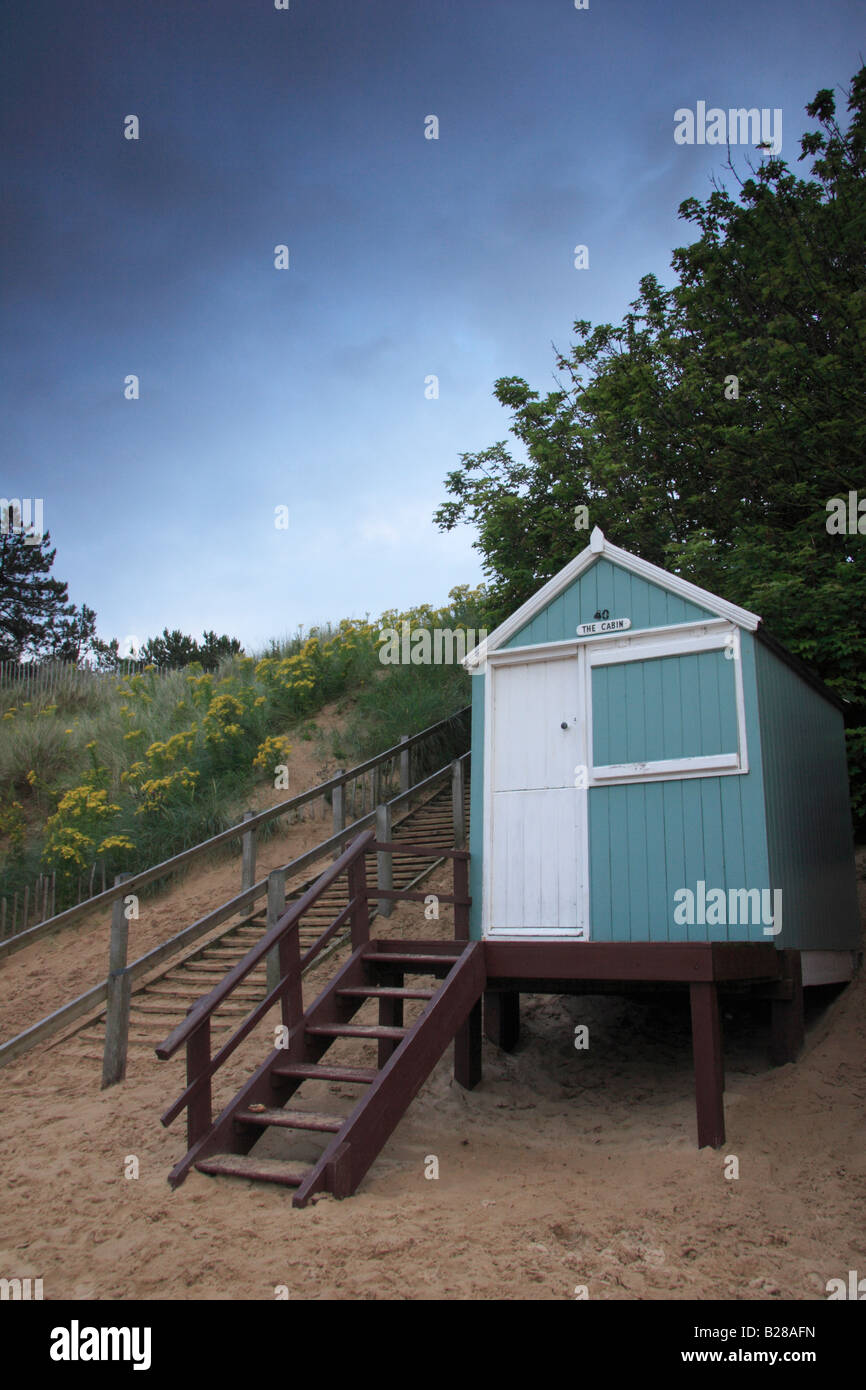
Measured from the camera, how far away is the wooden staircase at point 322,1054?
5.29 m

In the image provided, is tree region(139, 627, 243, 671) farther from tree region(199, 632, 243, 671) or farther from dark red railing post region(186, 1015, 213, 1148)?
dark red railing post region(186, 1015, 213, 1148)

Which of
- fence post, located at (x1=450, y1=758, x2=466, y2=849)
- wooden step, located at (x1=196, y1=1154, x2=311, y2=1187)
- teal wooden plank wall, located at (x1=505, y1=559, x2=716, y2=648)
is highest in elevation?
teal wooden plank wall, located at (x1=505, y1=559, x2=716, y2=648)

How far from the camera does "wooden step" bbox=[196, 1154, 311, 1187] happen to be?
5125mm

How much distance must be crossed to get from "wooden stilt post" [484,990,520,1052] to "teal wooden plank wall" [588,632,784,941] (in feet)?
6.22

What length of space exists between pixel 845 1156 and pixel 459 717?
992 cm

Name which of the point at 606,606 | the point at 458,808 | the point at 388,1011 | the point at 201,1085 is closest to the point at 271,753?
the point at 458,808


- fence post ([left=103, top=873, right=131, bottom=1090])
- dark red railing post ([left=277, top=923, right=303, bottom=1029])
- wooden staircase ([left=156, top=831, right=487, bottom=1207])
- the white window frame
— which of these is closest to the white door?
the white window frame

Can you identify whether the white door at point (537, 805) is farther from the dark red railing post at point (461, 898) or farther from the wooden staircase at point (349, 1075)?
the wooden staircase at point (349, 1075)

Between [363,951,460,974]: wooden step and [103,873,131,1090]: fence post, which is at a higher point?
[363,951,460,974]: wooden step

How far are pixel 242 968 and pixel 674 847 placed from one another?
3136mm

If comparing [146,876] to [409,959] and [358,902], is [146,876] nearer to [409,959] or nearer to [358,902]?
[358,902]

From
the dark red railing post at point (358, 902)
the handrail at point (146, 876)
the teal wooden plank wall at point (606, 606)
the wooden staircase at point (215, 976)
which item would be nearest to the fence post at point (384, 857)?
the wooden staircase at point (215, 976)

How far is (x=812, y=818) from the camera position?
8.37 metres
